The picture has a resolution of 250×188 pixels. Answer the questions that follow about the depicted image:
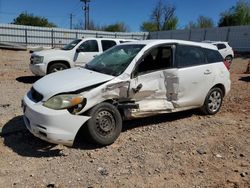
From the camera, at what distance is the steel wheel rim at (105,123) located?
440 cm

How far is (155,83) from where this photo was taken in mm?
5168

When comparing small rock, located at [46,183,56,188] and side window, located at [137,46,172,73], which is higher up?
side window, located at [137,46,172,73]

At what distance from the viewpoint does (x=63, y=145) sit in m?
4.48

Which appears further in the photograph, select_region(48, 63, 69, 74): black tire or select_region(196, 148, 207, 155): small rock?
select_region(48, 63, 69, 74): black tire

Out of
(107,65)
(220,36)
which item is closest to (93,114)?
(107,65)

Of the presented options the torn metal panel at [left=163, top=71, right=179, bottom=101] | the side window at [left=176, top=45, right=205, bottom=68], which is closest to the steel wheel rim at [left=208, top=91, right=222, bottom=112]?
the side window at [left=176, top=45, right=205, bottom=68]

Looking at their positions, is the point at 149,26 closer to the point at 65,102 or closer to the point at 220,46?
the point at 220,46

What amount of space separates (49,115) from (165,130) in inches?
91.2

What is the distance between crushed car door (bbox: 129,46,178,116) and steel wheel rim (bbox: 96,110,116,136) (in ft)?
1.83

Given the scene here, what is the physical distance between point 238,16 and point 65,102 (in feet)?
148

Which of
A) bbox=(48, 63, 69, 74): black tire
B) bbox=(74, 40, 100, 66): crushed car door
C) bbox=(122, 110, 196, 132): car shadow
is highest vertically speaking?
bbox=(74, 40, 100, 66): crushed car door

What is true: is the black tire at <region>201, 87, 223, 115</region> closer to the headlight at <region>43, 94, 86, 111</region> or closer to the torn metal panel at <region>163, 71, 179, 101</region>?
the torn metal panel at <region>163, 71, 179, 101</region>

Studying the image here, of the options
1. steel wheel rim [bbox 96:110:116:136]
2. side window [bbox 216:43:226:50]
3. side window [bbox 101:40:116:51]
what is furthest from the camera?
side window [bbox 216:43:226:50]

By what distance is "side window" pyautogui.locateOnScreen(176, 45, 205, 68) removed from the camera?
18.6 feet
